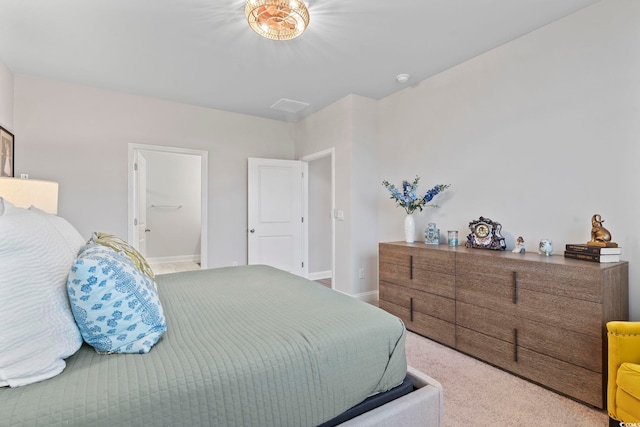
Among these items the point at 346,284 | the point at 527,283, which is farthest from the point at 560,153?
the point at 346,284

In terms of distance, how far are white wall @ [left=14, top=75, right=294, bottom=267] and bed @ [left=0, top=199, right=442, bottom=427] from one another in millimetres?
2809

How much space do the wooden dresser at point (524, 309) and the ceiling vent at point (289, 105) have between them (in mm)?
2419

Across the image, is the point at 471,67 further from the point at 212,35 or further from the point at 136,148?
the point at 136,148

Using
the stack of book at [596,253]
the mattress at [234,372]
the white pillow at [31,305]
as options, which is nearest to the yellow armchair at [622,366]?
the stack of book at [596,253]

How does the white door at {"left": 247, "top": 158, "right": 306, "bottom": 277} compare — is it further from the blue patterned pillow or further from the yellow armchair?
the yellow armchair

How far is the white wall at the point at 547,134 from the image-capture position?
197 centimetres

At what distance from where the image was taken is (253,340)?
1074 mm

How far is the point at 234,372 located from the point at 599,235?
89.9 inches

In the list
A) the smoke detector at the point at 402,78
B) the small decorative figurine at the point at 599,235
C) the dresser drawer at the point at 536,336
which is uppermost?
the smoke detector at the point at 402,78

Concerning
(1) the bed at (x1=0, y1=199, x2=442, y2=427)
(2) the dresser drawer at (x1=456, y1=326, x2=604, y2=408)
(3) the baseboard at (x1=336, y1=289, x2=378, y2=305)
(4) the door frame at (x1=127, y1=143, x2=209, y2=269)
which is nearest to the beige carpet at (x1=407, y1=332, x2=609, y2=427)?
(2) the dresser drawer at (x1=456, y1=326, x2=604, y2=408)

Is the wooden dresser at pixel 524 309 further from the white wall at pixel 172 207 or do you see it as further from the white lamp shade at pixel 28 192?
the white wall at pixel 172 207

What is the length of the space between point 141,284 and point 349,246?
9.37 ft

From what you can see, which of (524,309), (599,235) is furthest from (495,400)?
(599,235)

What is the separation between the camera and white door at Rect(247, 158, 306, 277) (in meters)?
4.41
